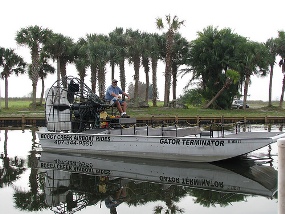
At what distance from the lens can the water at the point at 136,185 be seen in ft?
31.0

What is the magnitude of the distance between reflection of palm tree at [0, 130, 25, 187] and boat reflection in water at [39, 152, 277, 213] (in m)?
0.78

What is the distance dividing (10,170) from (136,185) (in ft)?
16.8

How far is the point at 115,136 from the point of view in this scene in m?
15.8

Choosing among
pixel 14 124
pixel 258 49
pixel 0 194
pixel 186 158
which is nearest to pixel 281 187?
pixel 0 194

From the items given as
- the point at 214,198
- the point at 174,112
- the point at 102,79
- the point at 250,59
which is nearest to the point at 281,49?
the point at 250,59

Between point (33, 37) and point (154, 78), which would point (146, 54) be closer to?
point (154, 78)

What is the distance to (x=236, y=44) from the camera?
52000mm

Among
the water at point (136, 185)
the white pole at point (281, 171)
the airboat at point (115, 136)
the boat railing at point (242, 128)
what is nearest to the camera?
the white pole at point (281, 171)

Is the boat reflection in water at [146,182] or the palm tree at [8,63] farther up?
the palm tree at [8,63]

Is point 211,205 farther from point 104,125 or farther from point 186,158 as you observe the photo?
point 104,125

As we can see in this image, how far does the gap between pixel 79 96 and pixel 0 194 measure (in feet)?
25.0

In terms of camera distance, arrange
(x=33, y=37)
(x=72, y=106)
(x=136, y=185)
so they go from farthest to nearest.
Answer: (x=33, y=37) → (x=72, y=106) → (x=136, y=185)

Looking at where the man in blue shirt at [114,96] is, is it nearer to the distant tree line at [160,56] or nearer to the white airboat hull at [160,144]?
the white airboat hull at [160,144]

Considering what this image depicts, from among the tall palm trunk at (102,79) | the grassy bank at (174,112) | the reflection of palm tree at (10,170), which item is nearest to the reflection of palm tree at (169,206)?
the reflection of palm tree at (10,170)
